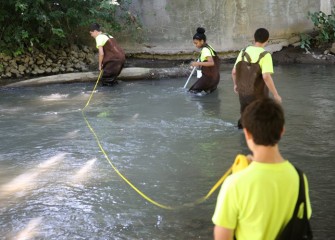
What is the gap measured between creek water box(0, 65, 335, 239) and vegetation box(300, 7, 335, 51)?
4.71 meters

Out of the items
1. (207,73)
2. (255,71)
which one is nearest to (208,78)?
(207,73)

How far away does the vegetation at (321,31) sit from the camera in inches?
567

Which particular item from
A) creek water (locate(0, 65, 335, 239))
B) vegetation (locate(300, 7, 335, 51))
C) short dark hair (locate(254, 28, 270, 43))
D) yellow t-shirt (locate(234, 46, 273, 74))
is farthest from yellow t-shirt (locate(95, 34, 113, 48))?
vegetation (locate(300, 7, 335, 51))

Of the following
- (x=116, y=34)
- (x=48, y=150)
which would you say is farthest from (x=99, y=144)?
(x=116, y=34)

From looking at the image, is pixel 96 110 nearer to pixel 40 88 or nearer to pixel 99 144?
pixel 99 144

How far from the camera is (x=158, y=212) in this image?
4301mm

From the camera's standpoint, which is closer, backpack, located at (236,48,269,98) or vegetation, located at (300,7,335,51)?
backpack, located at (236,48,269,98)

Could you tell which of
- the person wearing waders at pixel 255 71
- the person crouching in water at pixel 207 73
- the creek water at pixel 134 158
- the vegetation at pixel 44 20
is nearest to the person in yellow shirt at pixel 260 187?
Answer: the creek water at pixel 134 158

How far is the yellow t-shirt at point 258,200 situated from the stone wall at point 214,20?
12.9 metres

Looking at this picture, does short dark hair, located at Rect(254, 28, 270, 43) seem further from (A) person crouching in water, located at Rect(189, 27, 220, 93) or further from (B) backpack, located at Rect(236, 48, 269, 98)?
(A) person crouching in water, located at Rect(189, 27, 220, 93)

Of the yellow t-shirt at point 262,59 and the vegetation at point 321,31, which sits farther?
the vegetation at point 321,31

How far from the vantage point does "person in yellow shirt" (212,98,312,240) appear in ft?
6.77

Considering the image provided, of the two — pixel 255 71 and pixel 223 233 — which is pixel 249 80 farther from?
pixel 223 233

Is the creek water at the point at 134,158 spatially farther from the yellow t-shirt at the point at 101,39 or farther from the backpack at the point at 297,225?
the backpack at the point at 297,225
